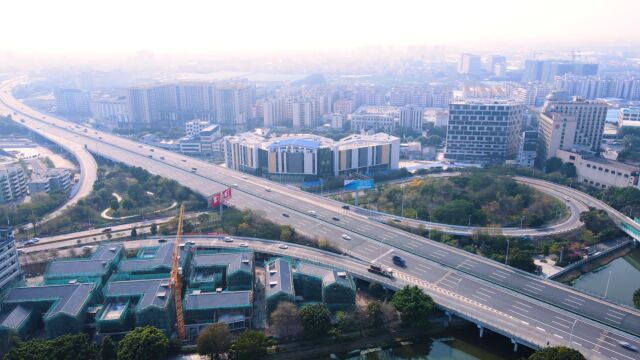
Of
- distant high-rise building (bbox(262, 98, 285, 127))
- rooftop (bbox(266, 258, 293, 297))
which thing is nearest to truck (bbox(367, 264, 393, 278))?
rooftop (bbox(266, 258, 293, 297))

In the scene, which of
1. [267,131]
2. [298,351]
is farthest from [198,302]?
[267,131]

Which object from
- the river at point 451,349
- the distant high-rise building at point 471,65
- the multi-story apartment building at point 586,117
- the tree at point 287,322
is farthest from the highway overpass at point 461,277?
the distant high-rise building at point 471,65

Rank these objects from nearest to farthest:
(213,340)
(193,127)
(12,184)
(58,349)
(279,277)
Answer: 1. (58,349)
2. (213,340)
3. (279,277)
4. (12,184)
5. (193,127)

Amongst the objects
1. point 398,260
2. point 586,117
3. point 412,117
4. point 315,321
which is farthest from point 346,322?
point 412,117

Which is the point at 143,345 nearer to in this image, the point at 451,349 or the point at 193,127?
the point at 451,349

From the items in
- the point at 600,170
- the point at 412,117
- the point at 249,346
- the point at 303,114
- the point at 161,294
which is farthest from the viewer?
the point at 303,114

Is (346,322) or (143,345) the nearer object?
(143,345)

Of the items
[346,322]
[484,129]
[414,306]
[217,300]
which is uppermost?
[484,129]
